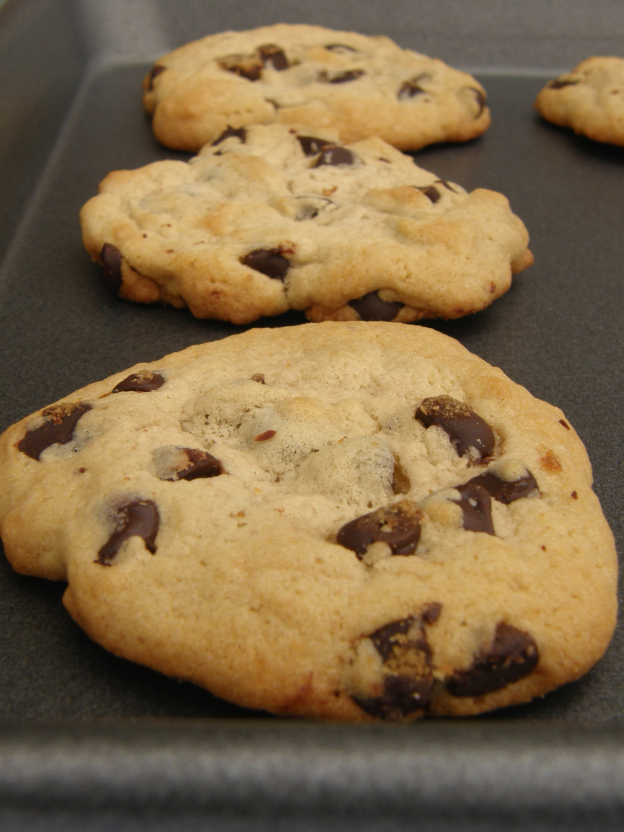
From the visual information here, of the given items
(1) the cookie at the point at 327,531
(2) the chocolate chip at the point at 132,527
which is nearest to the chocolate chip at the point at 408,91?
(1) the cookie at the point at 327,531

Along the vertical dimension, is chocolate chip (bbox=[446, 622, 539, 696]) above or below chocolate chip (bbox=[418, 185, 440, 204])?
below

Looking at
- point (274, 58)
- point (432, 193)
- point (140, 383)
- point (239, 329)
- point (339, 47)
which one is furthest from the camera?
point (339, 47)

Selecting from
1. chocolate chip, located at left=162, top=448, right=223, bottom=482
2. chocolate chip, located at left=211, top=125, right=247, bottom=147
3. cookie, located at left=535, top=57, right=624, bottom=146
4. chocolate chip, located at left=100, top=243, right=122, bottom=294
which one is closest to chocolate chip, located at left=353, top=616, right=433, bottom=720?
chocolate chip, located at left=162, top=448, right=223, bottom=482

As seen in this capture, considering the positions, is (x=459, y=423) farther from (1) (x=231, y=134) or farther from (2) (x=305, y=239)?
(1) (x=231, y=134)

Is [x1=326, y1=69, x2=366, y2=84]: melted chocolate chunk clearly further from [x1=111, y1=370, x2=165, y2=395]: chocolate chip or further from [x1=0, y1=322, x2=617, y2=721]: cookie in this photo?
[x1=111, y1=370, x2=165, y2=395]: chocolate chip

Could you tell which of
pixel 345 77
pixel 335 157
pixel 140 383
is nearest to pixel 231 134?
pixel 335 157

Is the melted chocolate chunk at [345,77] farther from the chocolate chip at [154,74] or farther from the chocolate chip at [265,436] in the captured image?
the chocolate chip at [265,436]

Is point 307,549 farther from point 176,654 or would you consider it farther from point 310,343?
point 310,343
